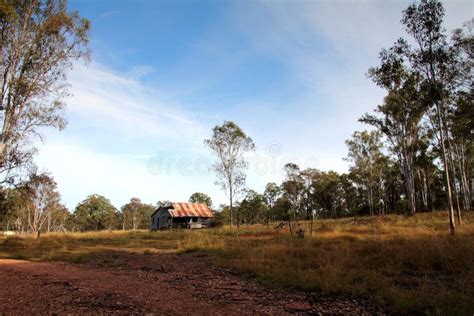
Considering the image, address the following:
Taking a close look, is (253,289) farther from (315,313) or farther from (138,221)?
(138,221)

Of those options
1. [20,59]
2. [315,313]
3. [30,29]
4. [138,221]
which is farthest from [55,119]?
[138,221]

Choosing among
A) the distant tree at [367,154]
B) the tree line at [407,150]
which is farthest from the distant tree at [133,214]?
the distant tree at [367,154]

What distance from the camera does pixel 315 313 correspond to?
480 centimetres

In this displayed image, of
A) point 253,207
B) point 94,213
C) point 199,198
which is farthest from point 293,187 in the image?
point 94,213

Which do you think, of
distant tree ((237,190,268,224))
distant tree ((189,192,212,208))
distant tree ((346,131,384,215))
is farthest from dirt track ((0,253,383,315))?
distant tree ((189,192,212,208))

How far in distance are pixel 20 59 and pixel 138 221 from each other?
255 feet

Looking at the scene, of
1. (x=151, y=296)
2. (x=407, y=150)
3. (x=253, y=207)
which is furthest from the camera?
(x=253, y=207)

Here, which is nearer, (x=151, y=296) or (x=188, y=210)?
(x=151, y=296)

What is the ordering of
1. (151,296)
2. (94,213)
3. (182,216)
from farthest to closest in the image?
1. (94,213)
2. (182,216)
3. (151,296)

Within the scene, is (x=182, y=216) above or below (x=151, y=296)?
above

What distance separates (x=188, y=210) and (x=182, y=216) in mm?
2305

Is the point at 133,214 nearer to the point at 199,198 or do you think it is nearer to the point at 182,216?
the point at 199,198

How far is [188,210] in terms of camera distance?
161 feet

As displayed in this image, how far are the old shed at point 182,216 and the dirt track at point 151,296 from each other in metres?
38.9
